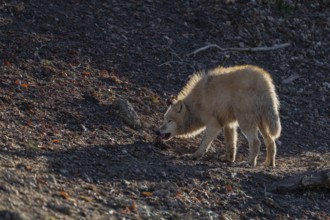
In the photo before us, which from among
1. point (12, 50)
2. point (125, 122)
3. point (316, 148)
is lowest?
point (316, 148)

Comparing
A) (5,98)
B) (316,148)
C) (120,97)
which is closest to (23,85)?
(5,98)

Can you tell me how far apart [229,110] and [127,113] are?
1480 mm

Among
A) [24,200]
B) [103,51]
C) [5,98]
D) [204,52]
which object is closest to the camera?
[24,200]

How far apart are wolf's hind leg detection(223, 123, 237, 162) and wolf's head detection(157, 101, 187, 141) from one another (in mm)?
692

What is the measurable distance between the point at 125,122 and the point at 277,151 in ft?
8.27

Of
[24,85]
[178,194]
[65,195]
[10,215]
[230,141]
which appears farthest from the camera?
[230,141]

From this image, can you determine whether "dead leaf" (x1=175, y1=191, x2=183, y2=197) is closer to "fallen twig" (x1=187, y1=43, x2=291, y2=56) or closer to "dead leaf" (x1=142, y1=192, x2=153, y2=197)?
"dead leaf" (x1=142, y1=192, x2=153, y2=197)

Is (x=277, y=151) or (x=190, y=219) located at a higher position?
(x=190, y=219)

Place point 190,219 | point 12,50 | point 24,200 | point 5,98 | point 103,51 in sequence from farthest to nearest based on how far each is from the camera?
point 103,51 < point 12,50 < point 5,98 < point 190,219 < point 24,200

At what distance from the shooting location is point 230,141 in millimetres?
10242

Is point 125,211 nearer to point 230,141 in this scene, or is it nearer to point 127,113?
point 127,113

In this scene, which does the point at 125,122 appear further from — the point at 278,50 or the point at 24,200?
the point at 278,50

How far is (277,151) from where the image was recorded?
10758 mm

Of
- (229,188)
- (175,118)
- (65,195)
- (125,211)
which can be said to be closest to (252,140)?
(175,118)
